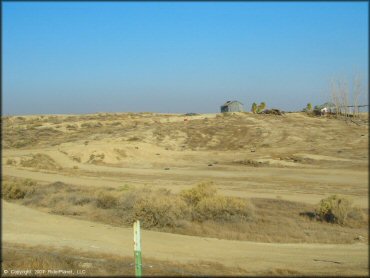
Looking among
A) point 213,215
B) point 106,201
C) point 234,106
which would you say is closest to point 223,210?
point 213,215

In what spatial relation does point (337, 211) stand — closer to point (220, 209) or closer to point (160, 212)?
point (220, 209)

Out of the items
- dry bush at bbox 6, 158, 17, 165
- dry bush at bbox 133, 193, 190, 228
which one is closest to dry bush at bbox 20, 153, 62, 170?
dry bush at bbox 6, 158, 17, 165

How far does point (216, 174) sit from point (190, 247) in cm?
2028

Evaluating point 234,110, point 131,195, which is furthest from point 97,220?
point 234,110

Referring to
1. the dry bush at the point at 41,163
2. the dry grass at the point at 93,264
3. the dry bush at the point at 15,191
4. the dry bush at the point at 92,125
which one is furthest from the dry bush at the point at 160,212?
the dry bush at the point at 92,125

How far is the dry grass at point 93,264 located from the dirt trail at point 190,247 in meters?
0.71

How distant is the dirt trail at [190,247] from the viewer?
13688 millimetres

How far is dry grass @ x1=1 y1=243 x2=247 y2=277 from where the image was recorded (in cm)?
1172

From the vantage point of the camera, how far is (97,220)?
73.2 feet

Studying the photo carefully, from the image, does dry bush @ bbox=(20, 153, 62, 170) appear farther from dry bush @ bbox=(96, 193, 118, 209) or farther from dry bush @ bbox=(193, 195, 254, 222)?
dry bush @ bbox=(193, 195, 254, 222)

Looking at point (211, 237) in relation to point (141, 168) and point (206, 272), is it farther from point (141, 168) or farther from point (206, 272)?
point (141, 168)

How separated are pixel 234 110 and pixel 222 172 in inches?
1714

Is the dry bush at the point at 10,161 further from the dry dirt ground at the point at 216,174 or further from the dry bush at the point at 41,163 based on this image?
the dry bush at the point at 41,163

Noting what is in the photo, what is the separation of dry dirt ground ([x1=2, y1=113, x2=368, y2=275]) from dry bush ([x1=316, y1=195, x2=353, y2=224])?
466 mm
